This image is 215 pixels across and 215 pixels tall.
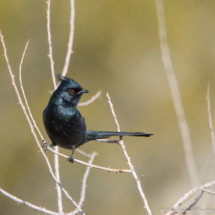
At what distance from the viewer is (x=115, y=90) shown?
9.53 metres

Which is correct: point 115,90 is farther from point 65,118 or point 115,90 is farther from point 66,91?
point 65,118

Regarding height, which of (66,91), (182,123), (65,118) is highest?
(66,91)

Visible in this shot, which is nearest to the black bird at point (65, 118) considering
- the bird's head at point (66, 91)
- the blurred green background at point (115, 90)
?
the bird's head at point (66, 91)

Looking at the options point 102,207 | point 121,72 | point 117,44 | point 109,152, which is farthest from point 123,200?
point 117,44

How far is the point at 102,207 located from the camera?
9.53 meters

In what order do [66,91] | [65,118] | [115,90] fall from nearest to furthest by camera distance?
1. [65,118]
2. [66,91]
3. [115,90]

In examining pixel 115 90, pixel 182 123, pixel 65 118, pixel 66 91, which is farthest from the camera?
pixel 115 90

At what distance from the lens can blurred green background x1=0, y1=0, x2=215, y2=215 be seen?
356 inches

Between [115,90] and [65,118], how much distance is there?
16.8 ft

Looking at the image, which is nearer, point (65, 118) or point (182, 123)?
point (182, 123)

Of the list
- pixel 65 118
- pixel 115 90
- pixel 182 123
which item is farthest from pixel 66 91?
pixel 115 90

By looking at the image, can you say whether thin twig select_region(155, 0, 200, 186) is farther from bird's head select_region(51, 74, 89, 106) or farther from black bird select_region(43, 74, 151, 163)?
bird's head select_region(51, 74, 89, 106)

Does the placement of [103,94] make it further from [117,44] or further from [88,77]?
[117,44]

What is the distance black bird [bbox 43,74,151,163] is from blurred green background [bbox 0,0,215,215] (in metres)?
4.26
